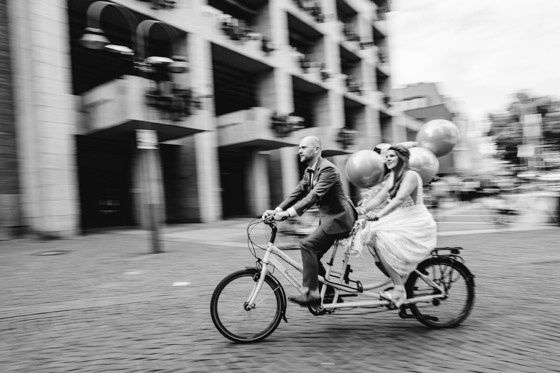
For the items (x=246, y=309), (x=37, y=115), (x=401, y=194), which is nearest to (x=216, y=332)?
(x=246, y=309)

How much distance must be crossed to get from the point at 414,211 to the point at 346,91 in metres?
27.0

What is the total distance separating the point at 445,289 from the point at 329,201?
144cm

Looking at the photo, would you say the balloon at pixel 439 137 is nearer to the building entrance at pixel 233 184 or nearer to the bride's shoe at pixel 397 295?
the bride's shoe at pixel 397 295

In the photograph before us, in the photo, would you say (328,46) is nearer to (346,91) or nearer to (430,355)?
(346,91)

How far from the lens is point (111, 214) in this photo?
61.5 ft

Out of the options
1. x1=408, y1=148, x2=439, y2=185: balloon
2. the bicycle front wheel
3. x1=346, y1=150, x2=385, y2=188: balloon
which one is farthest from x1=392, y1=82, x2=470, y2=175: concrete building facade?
the bicycle front wheel

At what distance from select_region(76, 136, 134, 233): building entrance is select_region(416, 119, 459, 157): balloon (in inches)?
509

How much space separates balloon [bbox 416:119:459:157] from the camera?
7680 mm

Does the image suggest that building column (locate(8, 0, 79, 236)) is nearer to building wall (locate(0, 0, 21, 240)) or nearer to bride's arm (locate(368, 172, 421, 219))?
building wall (locate(0, 0, 21, 240))

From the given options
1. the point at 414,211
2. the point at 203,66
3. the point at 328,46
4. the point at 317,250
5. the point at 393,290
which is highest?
the point at 328,46

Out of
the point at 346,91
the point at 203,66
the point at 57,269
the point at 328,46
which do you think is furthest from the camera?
the point at 346,91

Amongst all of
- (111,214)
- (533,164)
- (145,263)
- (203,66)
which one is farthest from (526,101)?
(145,263)

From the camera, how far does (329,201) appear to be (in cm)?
395

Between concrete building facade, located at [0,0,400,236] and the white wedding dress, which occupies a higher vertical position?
concrete building facade, located at [0,0,400,236]
